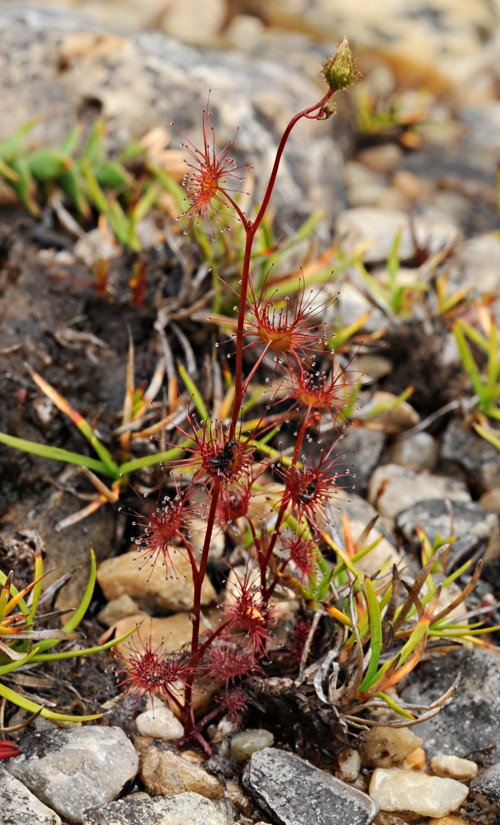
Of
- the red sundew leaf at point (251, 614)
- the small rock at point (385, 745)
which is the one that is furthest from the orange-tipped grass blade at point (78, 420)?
the small rock at point (385, 745)

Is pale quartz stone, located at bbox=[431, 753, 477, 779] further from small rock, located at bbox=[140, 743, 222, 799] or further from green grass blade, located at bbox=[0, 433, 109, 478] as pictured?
green grass blade, located at bbox=[0, 433, 109, 478]

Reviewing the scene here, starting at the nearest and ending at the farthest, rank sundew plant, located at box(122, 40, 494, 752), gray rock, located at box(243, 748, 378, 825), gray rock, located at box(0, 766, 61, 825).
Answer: sundew plant, located at box(122, 40, 494, 752) → gray rock, located at box(0, 766, 61, 825) → gray rock, located at box(243, 748, 378, 825)

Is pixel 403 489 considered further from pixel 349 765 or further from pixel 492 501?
pixel 349 765

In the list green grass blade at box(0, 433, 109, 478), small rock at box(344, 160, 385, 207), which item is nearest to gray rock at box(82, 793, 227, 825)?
green grass blade at box(0, 433, 109, 478)

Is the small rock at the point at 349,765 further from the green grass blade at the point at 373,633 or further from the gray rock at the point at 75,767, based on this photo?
the gray rock at the point at 75,767

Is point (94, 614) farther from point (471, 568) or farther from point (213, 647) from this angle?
point (471, 568)
